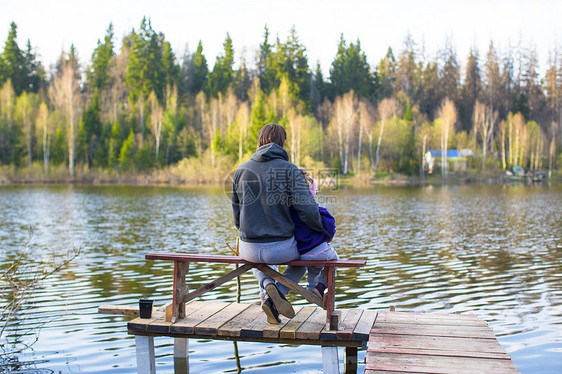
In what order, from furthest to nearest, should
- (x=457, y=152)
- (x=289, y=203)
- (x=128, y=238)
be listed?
(x=457, y=152) → (x=128, y=238) → (x=289, y=203)

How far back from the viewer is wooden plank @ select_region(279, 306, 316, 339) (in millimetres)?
4965

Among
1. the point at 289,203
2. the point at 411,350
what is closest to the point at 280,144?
the point at 289,203

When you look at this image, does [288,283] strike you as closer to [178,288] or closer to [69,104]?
[178,288]

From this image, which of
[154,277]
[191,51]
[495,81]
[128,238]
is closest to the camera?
[154,277]

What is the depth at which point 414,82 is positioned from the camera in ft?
276

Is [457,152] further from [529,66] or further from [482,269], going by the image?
[482,269]

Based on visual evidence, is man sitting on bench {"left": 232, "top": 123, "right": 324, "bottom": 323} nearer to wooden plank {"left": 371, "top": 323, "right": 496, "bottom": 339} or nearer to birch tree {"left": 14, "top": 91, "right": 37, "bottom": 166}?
wooden plank {"left": 371, "top": 323, "right": 496, "bottom": 339}

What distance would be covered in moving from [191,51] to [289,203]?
93.0 metres

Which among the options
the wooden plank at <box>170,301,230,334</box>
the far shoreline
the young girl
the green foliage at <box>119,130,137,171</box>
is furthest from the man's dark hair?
the green foliage at <box>119,130,137,171</box>

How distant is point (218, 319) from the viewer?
214 inches

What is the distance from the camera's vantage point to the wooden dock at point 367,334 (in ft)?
14.3

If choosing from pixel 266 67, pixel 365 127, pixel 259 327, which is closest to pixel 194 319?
pixel 259 327

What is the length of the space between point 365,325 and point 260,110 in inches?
2045

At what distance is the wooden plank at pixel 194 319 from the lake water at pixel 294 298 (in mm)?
704
